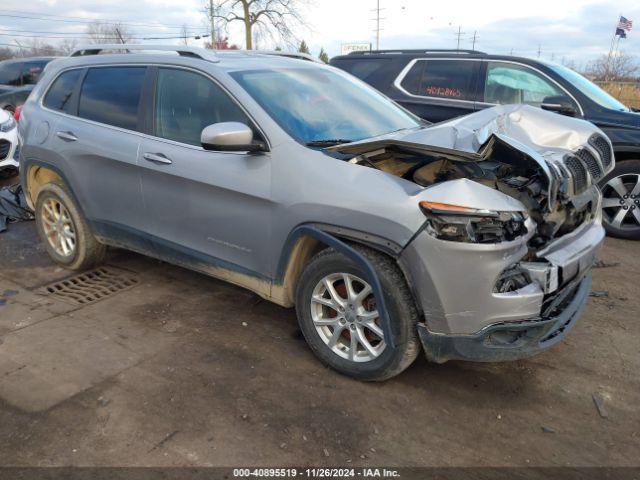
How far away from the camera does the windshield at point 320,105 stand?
346 cm


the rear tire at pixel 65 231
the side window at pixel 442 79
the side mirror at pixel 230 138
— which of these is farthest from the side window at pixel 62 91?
the side window at pixel 442 79

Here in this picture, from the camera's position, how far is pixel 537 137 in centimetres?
357

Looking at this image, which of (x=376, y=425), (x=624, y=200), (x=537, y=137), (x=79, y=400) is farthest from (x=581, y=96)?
(x=79, y=400)

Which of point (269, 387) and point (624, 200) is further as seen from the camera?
point (624, 200)

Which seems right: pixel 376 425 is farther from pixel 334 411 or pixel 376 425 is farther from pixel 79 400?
pixel 79 400

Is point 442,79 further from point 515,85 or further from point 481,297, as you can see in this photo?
point 481,297

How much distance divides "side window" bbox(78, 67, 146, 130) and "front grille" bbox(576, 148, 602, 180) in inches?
122

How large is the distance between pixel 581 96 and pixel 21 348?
598 centimetres

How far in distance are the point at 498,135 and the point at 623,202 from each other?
3929 mm

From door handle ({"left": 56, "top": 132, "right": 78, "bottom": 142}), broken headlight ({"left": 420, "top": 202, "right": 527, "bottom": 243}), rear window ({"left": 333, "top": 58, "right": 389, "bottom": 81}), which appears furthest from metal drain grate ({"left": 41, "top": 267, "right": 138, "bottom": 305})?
rear window ({"left": 333, "top": 58, "right": 389, "bottom": 81})

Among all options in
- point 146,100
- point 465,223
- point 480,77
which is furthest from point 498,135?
point 480,77

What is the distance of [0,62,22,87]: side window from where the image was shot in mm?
11984

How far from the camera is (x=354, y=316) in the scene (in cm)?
310

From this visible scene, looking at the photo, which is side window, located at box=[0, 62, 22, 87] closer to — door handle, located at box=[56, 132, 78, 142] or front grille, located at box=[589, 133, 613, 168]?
door handle, located at box=[56, 132, 78, 142]
